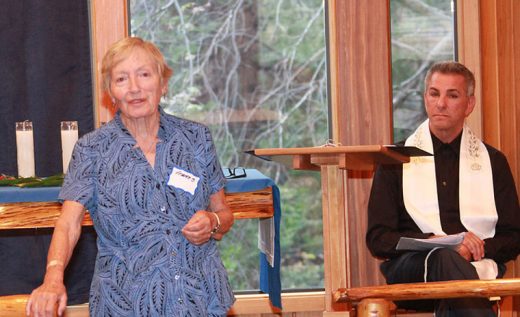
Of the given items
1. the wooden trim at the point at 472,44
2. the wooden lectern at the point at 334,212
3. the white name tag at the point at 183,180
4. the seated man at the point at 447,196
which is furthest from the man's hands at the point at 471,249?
the white name tag at the point at 183,180

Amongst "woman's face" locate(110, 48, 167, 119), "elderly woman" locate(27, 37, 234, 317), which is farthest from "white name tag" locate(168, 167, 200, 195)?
"woman's face" locate(110, 48, 167, 119)

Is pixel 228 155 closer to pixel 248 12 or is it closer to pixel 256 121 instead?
pixel 256 121

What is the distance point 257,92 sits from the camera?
5164 millimetres

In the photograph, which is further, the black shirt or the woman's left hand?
the black shirt

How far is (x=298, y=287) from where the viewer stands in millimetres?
5168

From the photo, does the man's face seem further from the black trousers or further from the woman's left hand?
the woman's left hand

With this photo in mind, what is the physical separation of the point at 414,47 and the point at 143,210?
2868mm

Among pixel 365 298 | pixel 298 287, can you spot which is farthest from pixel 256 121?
pixel 365 298

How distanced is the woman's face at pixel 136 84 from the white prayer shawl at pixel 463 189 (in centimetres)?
174

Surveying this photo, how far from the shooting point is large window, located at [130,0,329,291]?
512 cm

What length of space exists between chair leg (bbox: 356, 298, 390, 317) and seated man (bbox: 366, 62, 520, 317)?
5.08 feet

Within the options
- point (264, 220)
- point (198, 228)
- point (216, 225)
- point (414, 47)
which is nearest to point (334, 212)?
point (216, 225)

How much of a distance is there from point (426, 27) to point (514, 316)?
1.71 metres

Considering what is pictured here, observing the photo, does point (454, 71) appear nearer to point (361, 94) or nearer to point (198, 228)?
point (361, 94)
